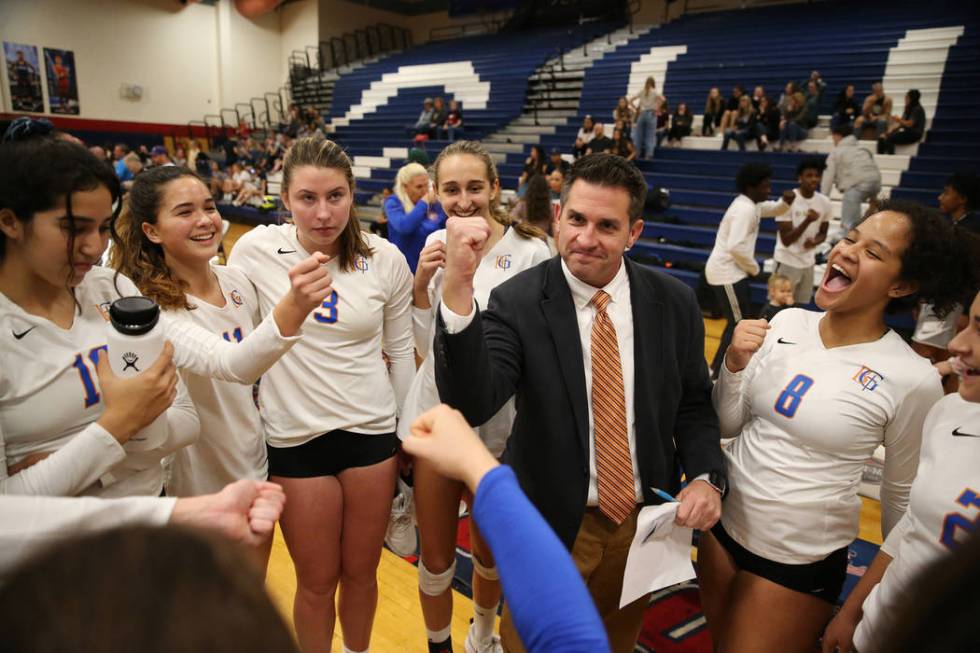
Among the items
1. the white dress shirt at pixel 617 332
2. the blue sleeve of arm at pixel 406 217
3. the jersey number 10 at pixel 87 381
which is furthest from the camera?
the blue sleeve of arm at pixel 406 217

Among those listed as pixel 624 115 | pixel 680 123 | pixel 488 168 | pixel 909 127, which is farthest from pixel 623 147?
pixel 488 168

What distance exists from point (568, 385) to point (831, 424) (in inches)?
27.8

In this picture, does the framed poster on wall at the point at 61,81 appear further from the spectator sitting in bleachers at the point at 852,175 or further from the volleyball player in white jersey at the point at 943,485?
the volleyball player in white jersey at the point at 943,485

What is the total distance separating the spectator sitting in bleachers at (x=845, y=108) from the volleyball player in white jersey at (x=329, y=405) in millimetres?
10589

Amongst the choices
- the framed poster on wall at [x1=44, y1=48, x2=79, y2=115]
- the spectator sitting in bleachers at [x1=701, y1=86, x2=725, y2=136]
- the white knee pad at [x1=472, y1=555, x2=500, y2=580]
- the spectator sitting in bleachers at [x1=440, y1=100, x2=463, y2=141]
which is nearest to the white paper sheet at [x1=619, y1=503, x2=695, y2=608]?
the white knee pad at [x1=472, y1=555, x2=500, y2=580]

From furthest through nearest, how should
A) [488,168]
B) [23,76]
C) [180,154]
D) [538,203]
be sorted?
[180,154] < [23,76] < [538,203] < [488,168]

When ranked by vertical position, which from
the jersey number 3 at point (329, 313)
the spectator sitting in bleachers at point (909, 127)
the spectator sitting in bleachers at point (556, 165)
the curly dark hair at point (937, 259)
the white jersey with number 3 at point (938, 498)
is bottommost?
the white jersey with number 3 at point (938, 498)

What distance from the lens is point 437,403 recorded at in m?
2.07

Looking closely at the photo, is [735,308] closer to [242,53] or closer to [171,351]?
[171,351]

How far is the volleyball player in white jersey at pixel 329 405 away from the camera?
6.10ft

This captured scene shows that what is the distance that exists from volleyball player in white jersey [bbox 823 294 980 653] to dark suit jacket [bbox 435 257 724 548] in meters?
0.46

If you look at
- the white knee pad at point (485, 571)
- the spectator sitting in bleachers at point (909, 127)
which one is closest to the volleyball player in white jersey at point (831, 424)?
the white knee pad at point (485, 571)

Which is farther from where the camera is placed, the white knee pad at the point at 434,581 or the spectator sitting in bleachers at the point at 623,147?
the spectator sitting in bleachers at the point at 623,147

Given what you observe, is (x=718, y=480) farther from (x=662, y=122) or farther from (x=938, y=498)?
(x=662, y=122)
